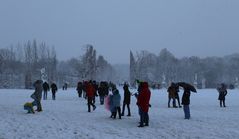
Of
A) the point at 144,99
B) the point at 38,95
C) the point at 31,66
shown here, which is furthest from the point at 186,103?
the point at 31,66

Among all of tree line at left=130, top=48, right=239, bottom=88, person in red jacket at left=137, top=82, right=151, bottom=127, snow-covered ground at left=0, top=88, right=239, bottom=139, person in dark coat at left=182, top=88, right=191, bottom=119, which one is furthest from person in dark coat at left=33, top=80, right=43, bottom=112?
tree line at left=130, top=48, right=239, bottom=88

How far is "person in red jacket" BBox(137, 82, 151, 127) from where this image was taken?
17.2 meters

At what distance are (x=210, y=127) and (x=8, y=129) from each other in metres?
7.51

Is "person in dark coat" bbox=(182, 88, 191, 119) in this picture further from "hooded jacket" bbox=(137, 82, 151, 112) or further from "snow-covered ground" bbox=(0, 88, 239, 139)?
"hooded jacket" bbox=(137, 82, 151, 112)

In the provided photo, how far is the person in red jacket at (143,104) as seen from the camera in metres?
17.2

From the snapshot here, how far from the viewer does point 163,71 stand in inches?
5689

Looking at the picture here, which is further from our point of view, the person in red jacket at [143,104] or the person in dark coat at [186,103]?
the person in dark coat at [186,103]

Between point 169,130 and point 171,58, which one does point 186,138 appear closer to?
point 169,130

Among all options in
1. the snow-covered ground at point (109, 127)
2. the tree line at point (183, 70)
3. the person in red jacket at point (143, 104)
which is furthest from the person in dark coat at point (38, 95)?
the tree line at point (183, 70)

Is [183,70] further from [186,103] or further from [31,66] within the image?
[186,103]

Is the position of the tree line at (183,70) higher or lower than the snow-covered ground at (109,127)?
higher

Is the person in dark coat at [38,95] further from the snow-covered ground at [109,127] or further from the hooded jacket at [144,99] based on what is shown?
the hooded jacket at [144,99]

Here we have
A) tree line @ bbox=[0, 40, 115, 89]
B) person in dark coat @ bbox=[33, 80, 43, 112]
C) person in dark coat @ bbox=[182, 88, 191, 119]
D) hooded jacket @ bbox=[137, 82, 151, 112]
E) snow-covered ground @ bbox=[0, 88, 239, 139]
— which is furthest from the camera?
tree line @ bbox=[0, 40, 115, 89]

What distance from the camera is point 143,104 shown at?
56.9ft
